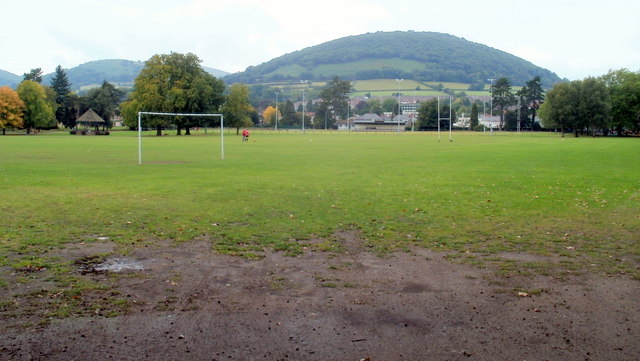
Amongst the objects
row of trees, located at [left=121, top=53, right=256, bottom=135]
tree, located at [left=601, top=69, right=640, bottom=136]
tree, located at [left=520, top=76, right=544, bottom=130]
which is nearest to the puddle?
row of trees, located at [left=121, top=53, right=256, bottom=135]

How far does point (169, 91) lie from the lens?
93438mm

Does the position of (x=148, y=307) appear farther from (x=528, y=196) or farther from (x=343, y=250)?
(x=528, y=196)

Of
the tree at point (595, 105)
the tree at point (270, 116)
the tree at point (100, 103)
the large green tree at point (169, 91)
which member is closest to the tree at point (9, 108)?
the large green tree at point (169, 91)

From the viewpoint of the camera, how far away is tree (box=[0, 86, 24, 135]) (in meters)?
91.7

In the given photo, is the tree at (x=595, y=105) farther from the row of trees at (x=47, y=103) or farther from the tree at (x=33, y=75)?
the tree at (x=33, y=75)

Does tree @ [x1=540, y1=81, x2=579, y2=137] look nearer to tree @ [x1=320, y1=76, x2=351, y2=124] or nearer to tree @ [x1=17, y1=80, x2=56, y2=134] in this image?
tree @ [x1=320, y1=76, x2=351, y2=124]

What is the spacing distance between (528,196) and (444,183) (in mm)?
4168

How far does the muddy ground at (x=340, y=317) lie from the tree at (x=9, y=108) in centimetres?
9915

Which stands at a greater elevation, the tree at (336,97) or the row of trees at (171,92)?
the tree at (336,97)

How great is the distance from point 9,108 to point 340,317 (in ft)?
342

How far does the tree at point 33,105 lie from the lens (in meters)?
98.4

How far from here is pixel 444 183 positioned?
67.7 feet

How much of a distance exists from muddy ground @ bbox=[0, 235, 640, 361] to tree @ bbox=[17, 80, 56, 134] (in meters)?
105

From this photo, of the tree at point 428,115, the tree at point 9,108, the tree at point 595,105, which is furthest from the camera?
the tree at point 428,115
